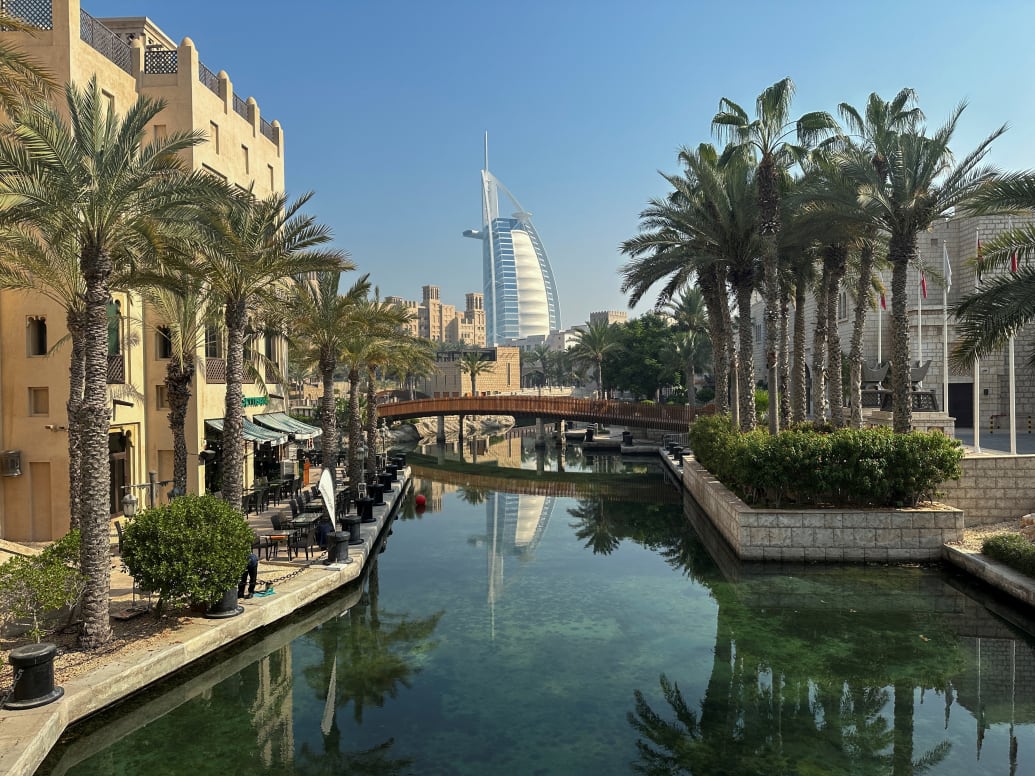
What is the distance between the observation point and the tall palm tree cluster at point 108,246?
10195 millimetres

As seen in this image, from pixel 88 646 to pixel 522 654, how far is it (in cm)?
619

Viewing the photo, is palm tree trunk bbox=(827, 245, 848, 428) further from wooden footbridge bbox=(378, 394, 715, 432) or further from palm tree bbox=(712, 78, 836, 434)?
wooden footbridge bbox=(378, 394, 715, 432)

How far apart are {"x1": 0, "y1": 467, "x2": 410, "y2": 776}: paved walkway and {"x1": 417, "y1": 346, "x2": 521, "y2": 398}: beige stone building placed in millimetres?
73172

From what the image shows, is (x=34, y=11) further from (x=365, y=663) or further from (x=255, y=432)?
(x=365, y=663)

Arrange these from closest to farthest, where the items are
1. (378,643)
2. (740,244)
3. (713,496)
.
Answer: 1. (378,643)
2. (713,496)
3. (740,244)

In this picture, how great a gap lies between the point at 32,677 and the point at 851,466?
1600cm

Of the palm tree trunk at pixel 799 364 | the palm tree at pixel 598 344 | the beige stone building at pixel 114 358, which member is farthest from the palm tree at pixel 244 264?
the palm tree at pixel 598 344

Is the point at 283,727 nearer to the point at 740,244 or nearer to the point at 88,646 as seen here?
the point at 88,646

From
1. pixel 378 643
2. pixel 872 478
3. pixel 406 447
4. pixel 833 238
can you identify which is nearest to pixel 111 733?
pixel 378 643

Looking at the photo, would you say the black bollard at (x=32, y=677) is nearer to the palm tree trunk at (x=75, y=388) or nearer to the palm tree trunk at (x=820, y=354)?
the palm tree trunk at (x=75, y=388)

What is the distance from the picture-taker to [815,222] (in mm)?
21328

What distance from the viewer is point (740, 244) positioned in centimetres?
2442

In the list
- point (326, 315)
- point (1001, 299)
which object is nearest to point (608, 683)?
point (1001, 299)

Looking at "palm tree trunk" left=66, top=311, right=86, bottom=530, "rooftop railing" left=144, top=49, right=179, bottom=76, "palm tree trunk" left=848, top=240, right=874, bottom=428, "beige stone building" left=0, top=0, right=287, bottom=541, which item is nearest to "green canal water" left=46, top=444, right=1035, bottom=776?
"palm tree trunk" left=66, top=311, right=86, bottom=530
